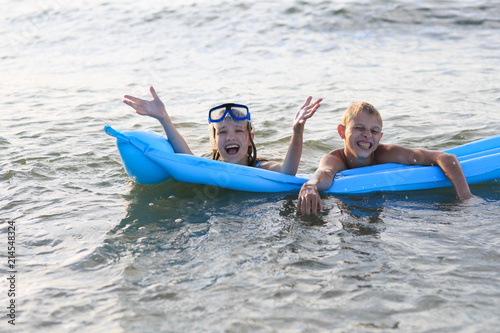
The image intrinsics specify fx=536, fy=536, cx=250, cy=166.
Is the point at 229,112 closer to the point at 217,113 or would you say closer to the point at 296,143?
the point at 217,113

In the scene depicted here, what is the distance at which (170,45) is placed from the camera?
1358 cm

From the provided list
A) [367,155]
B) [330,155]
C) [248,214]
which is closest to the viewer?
[248,214]

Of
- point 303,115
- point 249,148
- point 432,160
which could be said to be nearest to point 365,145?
point 432,160

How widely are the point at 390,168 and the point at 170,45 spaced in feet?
31.9

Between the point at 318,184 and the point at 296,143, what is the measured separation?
41 centimetres

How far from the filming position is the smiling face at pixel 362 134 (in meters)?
4.84

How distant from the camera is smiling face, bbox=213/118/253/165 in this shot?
16.5 ft

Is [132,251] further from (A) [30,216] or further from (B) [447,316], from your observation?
(B) [447,316]

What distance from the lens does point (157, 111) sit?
487 centimetres

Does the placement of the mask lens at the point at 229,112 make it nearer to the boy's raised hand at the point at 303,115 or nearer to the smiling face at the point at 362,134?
the boy's raised hand at the point at 303,115

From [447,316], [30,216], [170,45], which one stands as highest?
[170,45]

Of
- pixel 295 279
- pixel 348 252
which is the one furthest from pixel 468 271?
pixel 295 279

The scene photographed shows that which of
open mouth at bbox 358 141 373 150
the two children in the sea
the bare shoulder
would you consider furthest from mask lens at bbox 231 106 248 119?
the bare shoulder

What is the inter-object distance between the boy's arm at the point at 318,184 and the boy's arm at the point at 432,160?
1.36ft
